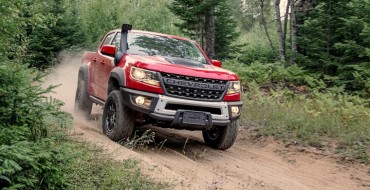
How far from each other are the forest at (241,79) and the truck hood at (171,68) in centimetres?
153

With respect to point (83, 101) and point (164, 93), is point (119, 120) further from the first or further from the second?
point (83, 101)

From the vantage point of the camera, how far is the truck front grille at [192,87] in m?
6.52

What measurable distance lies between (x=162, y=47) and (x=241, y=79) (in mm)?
6582

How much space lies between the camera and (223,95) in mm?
6918

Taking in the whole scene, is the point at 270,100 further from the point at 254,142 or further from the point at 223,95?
the point at 223,95

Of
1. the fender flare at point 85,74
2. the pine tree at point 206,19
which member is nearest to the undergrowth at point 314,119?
the fender flare at point 85,74

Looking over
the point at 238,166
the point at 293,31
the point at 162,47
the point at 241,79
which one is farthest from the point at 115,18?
the point at 238,166

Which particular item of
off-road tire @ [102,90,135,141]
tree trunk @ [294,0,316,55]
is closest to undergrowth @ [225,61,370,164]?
off-road tire @ [102,90,135,141]

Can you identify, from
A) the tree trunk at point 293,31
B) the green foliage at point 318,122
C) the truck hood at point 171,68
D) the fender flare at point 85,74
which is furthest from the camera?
the tree trunk at point 293,31

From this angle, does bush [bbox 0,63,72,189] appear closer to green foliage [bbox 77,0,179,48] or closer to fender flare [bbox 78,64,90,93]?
fender flare [bbox 78,64,90,93]

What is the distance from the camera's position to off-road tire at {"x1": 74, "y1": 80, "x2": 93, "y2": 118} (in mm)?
9164

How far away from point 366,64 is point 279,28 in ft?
18.8

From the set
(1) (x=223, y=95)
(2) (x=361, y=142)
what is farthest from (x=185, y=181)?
(2) (x=361, y=142)

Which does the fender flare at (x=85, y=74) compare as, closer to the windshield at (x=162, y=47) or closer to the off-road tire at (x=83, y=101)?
the off-road tire at (x=83, y=101)
